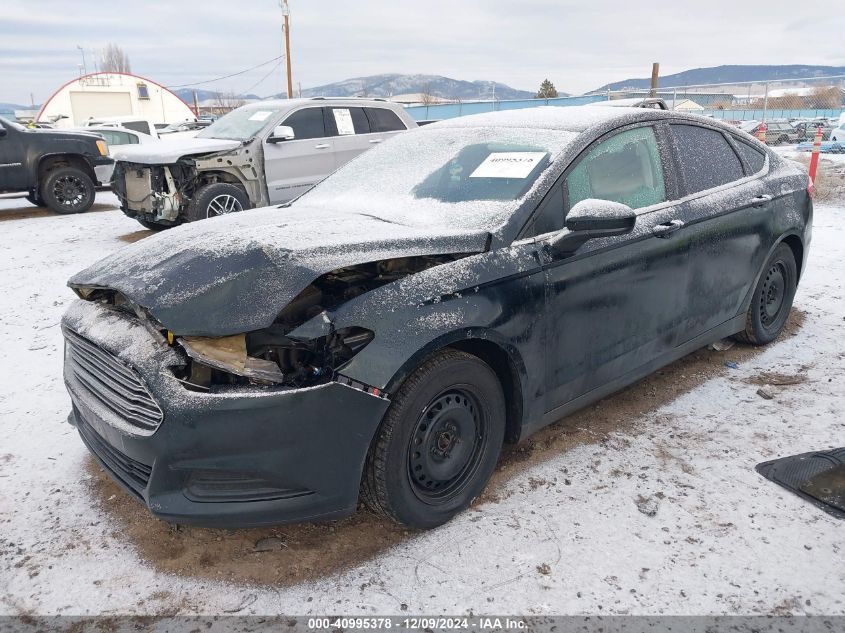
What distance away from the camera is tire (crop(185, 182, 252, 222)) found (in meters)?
7.77

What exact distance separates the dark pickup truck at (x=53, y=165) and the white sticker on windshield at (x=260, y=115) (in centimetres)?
385

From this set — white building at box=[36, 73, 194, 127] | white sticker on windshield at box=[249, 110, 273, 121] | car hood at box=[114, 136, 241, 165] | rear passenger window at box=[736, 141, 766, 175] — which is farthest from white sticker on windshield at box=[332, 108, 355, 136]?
white building at box=[36, 73, 194, 127]

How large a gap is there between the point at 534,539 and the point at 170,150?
273 inches

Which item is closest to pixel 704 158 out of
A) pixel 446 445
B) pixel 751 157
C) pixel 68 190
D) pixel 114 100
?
pixel 751 157

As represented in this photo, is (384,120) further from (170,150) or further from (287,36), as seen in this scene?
(287,36)

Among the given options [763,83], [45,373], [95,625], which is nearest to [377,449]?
[95,625]

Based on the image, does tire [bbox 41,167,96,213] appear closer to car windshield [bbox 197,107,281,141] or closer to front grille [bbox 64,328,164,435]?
car windshield [bbox 197,107,281,141]

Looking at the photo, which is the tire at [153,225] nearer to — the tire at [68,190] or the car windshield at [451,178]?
the tire at [68,190]

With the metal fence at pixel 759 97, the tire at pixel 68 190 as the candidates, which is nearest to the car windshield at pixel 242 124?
the tire at pixel 68 190

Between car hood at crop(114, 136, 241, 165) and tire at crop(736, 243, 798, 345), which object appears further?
car hood at crop(114, 136, 241, 165)

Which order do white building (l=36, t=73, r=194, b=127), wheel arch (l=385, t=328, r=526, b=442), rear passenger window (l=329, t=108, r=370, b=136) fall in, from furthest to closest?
white building (l=36, t=73, r=194, b=127), rear passenger window (l=329, t=108, r=370, b=136), wheel arch (l=385, t=328, r=526, b=442)

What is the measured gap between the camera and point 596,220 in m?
2.65

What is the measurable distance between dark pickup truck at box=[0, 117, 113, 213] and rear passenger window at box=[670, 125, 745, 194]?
10.2 metres

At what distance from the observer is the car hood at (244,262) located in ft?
7.29
